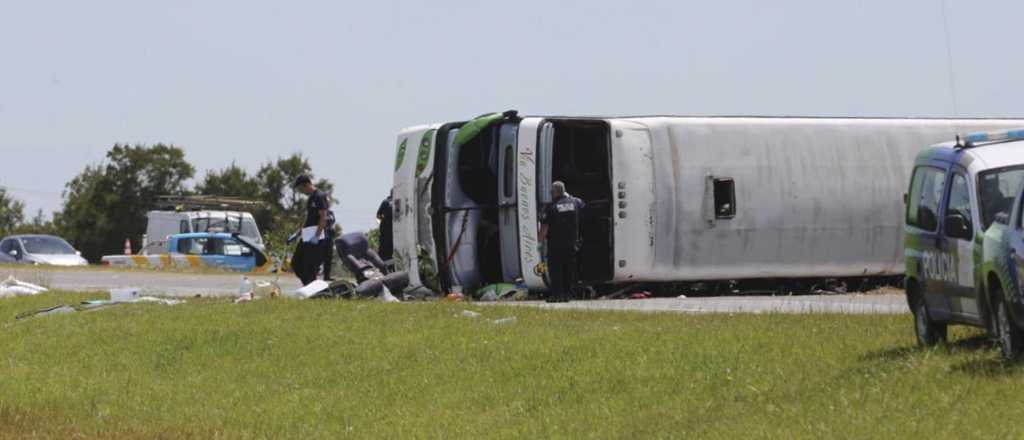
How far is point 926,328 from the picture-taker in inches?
544

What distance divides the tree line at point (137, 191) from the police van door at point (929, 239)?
68.3 meters

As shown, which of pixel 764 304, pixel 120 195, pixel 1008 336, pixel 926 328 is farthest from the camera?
pixel 120 195

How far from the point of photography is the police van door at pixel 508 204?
76.5ft

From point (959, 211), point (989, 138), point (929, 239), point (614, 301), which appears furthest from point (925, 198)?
point (614, 301)

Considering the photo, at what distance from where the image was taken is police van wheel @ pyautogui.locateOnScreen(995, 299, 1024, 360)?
37.8ft

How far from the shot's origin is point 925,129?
24938 millimetres

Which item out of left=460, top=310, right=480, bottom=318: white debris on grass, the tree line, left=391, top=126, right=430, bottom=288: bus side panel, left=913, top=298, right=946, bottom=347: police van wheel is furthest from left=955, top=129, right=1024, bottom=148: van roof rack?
the tree line

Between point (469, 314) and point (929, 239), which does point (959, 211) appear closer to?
point (929, 239)

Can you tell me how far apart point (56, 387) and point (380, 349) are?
8.75ft

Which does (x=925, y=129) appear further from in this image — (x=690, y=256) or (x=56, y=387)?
(x=56, y=387)

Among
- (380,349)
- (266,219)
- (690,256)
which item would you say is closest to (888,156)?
(690,256)

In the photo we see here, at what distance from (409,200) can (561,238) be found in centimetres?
262

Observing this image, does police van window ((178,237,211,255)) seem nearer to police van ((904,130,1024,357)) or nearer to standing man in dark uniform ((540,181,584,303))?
standing man in dark uniform ((540,181,584,303))

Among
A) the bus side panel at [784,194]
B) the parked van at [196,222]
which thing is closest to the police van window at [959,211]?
the bus side panel at [784,194]
